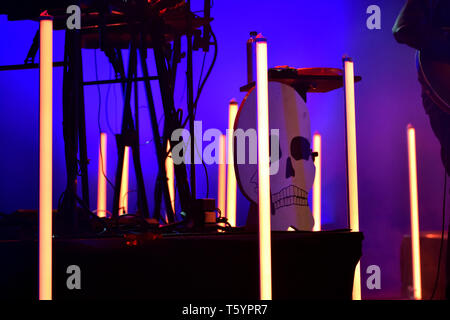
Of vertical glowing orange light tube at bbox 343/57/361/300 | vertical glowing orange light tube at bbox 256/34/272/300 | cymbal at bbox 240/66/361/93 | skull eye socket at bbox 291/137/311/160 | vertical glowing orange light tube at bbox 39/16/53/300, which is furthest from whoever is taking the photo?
cymbal at bbox 240/66/361/93

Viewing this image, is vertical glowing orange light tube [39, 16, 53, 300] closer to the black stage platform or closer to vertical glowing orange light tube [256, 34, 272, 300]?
the black stage platform

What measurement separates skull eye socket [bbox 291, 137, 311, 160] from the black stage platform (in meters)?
0.46

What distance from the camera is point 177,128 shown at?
1708mm

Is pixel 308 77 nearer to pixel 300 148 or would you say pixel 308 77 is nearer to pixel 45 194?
pixel 300 148

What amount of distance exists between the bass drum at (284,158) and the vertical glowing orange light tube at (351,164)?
1.08 feet

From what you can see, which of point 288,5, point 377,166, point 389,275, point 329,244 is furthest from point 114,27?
point 389,275

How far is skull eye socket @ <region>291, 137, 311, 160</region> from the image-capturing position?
1621 mm

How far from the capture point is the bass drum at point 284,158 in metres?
1.48

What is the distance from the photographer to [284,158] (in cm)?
159

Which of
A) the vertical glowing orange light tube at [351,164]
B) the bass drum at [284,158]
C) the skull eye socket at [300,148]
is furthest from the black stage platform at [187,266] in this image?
the skull eye socket at [300,148]

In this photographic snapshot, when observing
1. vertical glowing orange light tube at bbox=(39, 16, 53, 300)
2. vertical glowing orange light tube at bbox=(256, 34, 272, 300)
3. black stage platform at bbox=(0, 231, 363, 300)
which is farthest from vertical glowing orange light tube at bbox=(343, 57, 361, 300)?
vertical glowing orange light tube at bbox=(39, 16, 53, 300)

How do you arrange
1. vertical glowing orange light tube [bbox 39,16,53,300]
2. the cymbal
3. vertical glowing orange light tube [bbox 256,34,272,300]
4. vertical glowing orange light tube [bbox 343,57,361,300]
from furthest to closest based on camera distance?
the cymbal < vertical glowing orange light tube [bbox 343,57,361,300] < vertical glowing orange light tube [bbox 256,34,272,300] < vertical glowing orange light tube [bbox 39,16,53,300]
